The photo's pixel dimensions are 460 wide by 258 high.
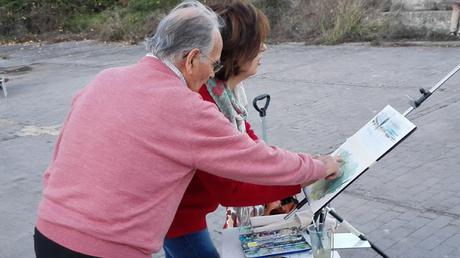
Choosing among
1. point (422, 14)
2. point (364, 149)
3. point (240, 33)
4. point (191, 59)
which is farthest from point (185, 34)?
point (422, 14)

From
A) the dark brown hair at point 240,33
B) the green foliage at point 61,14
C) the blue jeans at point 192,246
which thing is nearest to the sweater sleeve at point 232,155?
the dark brown hair at point 240,33

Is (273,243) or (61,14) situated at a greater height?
(273,243)

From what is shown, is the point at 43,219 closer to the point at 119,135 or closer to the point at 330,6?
the point at 119,135

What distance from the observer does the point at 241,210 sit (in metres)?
2.60

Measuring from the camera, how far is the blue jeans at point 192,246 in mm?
2477

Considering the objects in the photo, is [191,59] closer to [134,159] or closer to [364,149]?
[134,159]

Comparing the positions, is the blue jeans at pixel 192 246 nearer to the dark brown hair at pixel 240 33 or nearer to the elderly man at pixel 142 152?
the elderly man at pixel 142 152

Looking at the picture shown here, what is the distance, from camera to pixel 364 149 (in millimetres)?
2203

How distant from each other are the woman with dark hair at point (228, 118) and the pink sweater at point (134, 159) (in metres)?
0.29

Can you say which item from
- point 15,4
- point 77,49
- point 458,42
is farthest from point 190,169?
point 15,4

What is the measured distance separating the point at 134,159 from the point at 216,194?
0.51 m

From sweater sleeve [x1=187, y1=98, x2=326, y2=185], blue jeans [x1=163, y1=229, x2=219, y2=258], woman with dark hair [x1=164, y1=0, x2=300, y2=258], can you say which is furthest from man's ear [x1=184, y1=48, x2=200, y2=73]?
blue jeans [x1=163, y1=229, x2=219, y2=258]

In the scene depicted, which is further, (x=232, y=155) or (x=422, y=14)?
(x=422, y=14)

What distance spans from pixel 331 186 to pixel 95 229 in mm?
894
